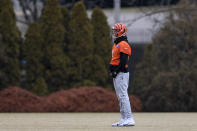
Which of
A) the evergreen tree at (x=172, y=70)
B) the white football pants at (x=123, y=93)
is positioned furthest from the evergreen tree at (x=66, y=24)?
the white football pants at (x=123, y=93)

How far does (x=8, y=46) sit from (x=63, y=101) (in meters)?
3.46

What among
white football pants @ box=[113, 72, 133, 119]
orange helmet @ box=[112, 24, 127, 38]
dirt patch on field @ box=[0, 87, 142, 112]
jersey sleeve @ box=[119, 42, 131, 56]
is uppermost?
orange helmet @ box=[112, 24, 127, 38]

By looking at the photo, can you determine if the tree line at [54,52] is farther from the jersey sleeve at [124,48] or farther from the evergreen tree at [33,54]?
the jersey sleeve at [124,48]

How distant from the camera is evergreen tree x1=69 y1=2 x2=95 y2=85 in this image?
1733 cm

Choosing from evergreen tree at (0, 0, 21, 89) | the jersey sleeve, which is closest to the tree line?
evergreen tree at (0, 0, 21, 89)

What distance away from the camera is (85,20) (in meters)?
17.4

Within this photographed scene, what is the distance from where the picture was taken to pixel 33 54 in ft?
56.1

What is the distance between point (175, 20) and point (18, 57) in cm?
574

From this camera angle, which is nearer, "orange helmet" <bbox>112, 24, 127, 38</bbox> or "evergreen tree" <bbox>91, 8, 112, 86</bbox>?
"orange helmet" <bbox>112, 24, 127, 38</bbox>

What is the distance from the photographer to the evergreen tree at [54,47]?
56.3 feet

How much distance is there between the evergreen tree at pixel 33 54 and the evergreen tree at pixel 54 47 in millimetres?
240

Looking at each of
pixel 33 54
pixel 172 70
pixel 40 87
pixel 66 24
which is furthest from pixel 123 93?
pixel 66 24

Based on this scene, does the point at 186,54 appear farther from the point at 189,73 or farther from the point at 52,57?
the point at 52,57

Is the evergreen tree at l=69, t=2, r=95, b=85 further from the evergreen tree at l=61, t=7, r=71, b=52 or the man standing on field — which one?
the man standing on field
